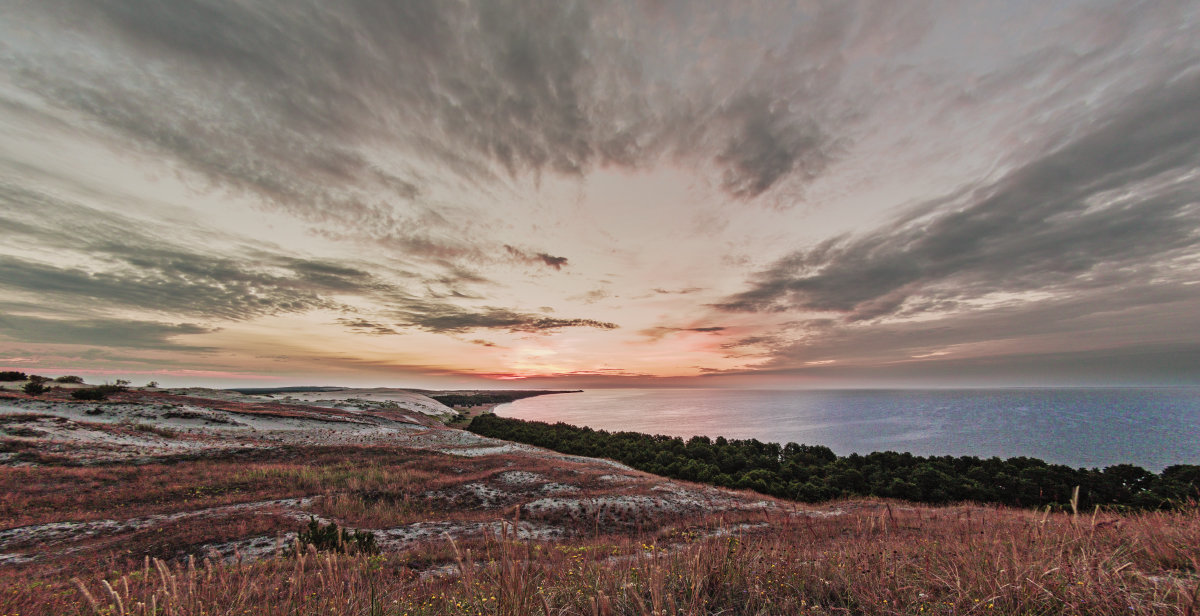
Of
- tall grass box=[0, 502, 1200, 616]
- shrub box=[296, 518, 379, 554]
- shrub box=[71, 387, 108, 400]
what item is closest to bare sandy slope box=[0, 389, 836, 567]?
tall grass box=[0, 502, 1200, 616]

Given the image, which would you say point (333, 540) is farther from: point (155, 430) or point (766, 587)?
point (155, 430)

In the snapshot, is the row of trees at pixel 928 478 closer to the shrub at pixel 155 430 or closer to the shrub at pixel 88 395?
the shrub at pixel 155 430

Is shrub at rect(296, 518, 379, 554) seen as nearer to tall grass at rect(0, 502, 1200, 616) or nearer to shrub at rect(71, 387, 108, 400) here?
tall grass at rect(0, 502, 1200, 616)

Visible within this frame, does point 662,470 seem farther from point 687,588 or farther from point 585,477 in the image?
point 687,588

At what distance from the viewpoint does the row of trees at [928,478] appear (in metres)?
22.2

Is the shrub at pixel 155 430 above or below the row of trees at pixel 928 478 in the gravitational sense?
above

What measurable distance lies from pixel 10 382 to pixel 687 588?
91.7 m

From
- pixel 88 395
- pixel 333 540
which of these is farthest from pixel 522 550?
pixel 88 395

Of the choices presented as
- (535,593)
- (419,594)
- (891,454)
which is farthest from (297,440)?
(891,454)

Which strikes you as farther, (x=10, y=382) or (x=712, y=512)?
(x=10, y=382)

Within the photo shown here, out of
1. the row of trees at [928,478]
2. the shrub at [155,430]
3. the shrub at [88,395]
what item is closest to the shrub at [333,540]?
the row of trees at [928,478]

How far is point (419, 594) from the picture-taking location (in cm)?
591

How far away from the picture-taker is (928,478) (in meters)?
26.1

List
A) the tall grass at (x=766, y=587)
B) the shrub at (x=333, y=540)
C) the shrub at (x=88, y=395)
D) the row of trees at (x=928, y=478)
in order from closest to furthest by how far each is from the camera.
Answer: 1. the tall grass at (x=766, y=587)
2. the shrub at (x=333, y=540)
3. the row of trees at (x=928, y=478)
4. the shrub at (x=88, y=395)
